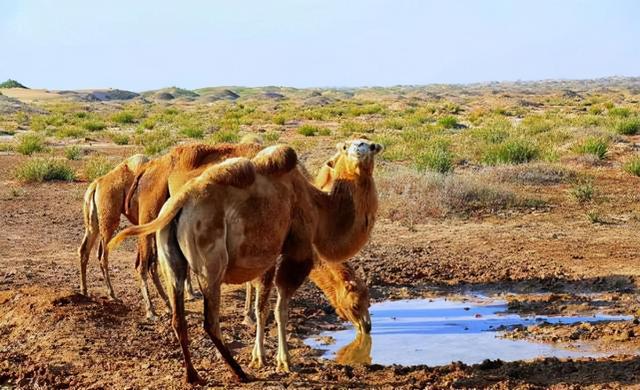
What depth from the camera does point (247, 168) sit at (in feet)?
21.5

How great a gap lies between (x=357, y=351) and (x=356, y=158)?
2.02 meters

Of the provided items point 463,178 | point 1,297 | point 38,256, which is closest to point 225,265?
point 1,297

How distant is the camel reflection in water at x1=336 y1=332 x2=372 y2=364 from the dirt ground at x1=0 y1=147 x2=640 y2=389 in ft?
0.94

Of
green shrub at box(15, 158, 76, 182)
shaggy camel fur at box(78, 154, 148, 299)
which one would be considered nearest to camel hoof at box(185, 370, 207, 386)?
shaggy camel fur at box(78, 154, 148, 299)

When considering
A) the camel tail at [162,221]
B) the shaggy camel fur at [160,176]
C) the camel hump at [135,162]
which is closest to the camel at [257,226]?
the camel tail at [162,221]

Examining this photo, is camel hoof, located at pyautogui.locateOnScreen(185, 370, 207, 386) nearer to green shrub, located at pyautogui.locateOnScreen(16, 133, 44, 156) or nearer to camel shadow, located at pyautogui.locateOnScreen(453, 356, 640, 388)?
camel shadow, located at pyautogui.locateOnScreen(453, 356, 640, 388)

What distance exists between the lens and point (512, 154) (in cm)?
2175

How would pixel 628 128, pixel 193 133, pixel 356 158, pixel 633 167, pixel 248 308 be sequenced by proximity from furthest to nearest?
pixel 193 133, pixel 628 128, pixel 633 167, pixel 248 308, pixel 356 158

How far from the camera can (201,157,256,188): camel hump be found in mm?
6426

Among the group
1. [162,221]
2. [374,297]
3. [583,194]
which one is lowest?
[374,297]

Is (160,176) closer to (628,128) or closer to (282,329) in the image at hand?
(282,329)

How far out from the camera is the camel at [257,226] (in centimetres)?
623

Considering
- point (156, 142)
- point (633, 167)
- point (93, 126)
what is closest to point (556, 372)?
point (633, 167)

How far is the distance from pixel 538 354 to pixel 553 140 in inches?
774
